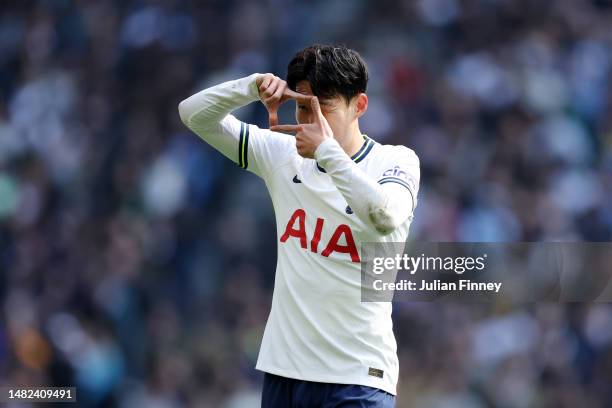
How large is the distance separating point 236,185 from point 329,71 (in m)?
5.07

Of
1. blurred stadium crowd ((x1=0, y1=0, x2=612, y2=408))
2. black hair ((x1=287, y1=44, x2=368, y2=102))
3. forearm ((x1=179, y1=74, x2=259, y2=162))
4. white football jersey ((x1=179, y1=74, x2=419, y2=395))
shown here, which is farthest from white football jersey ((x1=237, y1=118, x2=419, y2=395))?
blurred stadium crowd ((x1=0, y1=0, x2=612, y2=408))

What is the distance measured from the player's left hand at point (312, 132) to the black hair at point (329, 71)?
0.15 meters

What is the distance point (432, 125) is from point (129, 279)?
2700 millimetres

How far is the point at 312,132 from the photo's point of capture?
11.3ft

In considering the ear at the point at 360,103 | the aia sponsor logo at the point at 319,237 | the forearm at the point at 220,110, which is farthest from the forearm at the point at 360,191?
the forearm at the point at 220,110

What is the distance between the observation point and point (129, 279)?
832 cm

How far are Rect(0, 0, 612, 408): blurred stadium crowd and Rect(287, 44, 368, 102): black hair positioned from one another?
3999 mm

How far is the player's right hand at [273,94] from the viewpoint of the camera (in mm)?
3624

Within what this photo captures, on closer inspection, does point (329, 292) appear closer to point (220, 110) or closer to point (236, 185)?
point (220, 110)

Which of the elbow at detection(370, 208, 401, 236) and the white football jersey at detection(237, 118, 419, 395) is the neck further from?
the elbow at detection(370, 208, 401, 236)

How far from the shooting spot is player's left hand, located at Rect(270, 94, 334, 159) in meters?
3.43

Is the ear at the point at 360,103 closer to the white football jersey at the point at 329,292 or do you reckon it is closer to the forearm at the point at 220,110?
the white football jersey at the point at 329,292

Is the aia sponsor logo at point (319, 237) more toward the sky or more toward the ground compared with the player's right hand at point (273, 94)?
more toward the ground

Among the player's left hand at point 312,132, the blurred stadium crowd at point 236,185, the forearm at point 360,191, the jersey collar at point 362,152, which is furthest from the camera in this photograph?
the blurred stadium crowd at point 236,185
